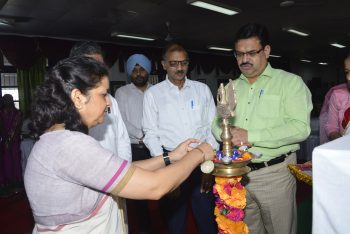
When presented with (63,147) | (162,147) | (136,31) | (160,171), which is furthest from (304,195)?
(136,31)

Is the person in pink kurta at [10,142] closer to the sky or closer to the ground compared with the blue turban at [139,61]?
closer to the ground

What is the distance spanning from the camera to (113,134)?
221cm

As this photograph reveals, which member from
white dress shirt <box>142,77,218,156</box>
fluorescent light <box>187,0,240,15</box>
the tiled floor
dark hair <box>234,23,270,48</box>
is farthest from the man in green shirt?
fluorescent light <box>187,0,240,15</box>

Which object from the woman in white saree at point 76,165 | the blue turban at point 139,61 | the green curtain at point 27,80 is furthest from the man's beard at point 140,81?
the green curtain at point 27,80

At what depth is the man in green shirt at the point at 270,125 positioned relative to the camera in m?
1.82

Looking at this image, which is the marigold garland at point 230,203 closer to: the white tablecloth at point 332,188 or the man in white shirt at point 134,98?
the white tablecloth at point 332,188

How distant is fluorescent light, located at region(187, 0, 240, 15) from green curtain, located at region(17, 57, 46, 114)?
474cm

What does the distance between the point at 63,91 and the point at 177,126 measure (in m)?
1.48

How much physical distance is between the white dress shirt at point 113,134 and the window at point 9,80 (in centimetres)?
708

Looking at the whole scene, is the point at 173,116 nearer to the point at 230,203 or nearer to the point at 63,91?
the point at 230,203

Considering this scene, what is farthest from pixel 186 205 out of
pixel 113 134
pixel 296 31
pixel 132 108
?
pixel 296 31

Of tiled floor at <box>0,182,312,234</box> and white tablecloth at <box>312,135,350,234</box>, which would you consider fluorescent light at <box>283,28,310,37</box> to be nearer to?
tiled floor at <box>0,182,312,234</box>

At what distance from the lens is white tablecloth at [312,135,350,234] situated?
2.23 ft

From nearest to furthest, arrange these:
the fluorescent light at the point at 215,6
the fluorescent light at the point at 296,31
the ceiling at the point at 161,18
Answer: the fluorescent light at the point at 215,6, the ceiling at the point at 161,18, the fluorescent light at the point at 296,31
